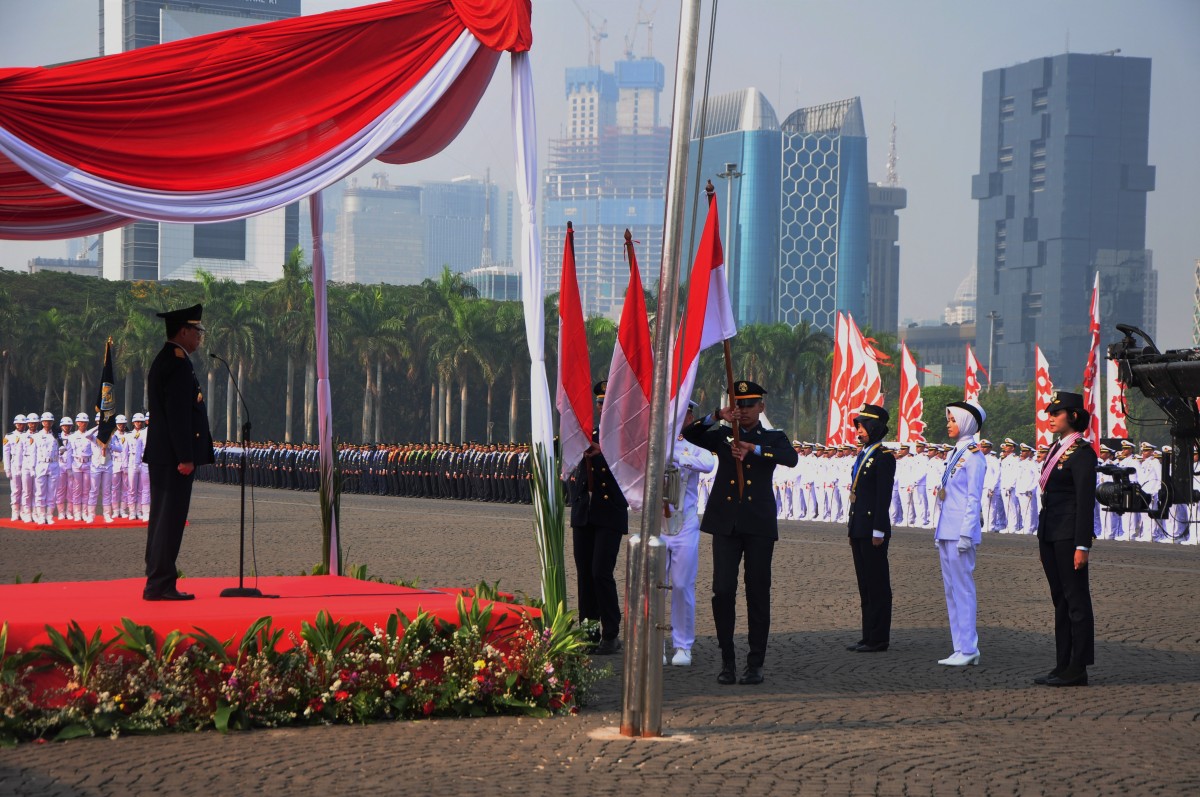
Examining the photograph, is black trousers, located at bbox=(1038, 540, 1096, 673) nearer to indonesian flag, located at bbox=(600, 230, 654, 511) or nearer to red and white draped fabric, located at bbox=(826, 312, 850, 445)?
indonesian flag, located at bbox=(600, 230, 654, 511)

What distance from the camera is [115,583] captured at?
9.24 metres

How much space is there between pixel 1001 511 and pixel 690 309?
21.6 meters

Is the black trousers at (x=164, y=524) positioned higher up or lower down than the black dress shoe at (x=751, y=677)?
higher up

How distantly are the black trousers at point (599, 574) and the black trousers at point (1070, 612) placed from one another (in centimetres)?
289

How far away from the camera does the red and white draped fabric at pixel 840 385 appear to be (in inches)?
1243

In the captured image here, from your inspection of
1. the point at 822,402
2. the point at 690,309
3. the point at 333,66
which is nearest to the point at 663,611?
the point at 690,309

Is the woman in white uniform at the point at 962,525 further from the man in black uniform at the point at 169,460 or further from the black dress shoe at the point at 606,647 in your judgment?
the man in black uniform at the point at 169,460

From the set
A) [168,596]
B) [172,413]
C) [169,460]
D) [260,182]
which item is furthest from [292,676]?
[260,182]

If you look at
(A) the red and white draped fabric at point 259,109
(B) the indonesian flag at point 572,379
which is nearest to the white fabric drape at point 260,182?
(A) the red and white draped fabric at point 259,109

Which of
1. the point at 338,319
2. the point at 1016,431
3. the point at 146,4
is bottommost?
the point at 1016,431

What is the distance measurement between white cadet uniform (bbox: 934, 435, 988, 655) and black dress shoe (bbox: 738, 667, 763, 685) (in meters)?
1.86

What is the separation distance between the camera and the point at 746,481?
9102 mm

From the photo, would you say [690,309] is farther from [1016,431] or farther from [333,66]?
[1016,431]

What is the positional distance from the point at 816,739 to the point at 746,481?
2278 millimetres
